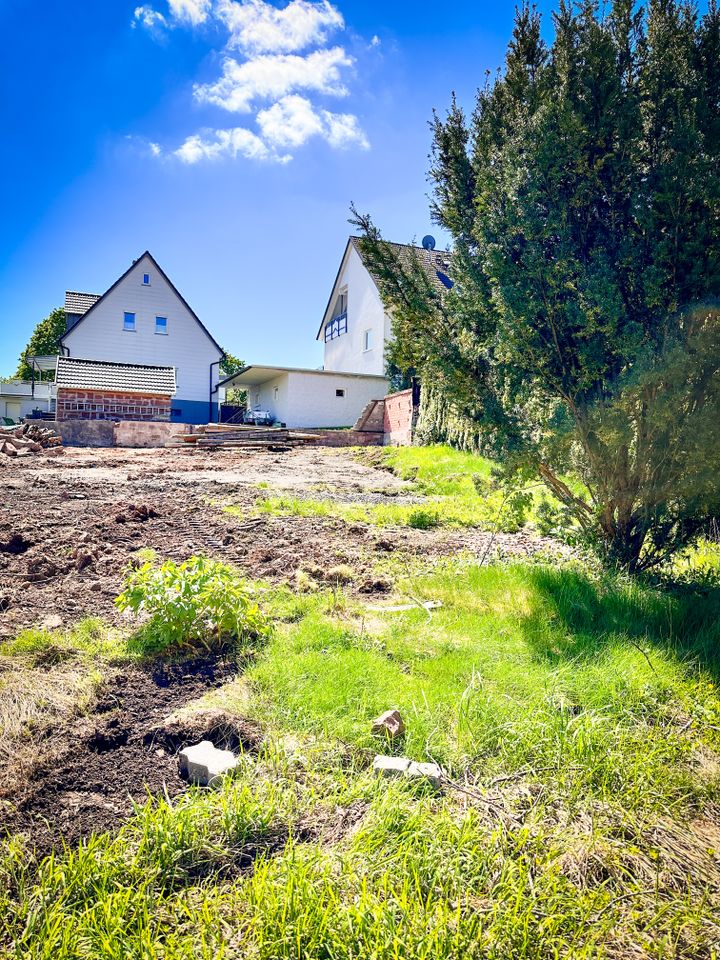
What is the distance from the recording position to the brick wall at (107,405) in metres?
18.2

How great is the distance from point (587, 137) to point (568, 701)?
3469 millimetres

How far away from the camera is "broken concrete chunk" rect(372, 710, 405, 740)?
93.4 inches

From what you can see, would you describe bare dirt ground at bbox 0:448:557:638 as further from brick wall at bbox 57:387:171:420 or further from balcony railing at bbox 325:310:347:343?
balcony railing at bbox 325:310:347:343

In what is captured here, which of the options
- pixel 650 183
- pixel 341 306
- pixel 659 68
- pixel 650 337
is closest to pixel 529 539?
pixel 650 337

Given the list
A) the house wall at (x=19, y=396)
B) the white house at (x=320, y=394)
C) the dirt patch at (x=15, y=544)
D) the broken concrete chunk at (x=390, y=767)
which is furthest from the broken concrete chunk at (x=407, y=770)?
the house wall at (x=19, y=396)

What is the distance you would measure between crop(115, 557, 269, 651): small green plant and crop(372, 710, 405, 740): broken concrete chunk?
1.08 m

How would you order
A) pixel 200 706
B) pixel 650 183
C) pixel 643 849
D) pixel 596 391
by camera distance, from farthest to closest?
pixel 596 391
pixel 650 183
pixel 200 706
pixel 643 849

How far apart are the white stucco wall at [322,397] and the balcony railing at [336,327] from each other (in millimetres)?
6029

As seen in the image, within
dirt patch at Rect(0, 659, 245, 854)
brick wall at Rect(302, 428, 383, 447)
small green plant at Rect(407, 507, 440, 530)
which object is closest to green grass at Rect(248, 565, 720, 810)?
dirt patch at Rect(0, 659, 245, 854)

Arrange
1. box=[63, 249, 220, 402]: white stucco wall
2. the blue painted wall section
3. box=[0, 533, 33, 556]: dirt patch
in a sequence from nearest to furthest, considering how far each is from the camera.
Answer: box=[0, 533, 33, 556]: dirt patch < box=[63, 249, 220, 402]: white stucco wall < the blue painted wall section

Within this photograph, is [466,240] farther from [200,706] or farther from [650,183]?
[200,706]

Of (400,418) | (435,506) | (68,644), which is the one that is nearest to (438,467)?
(435,506)

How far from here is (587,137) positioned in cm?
382

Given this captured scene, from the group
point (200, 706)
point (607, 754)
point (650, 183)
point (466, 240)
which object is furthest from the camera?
point (466, 240)
